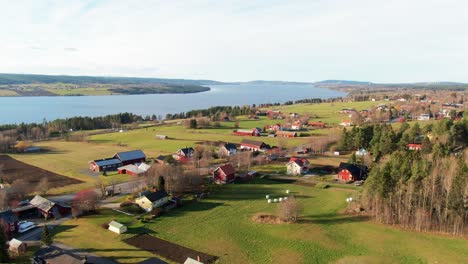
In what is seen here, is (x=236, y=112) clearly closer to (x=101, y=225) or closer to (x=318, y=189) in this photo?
(x=318, y=189)

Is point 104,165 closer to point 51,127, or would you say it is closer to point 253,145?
point 253,145

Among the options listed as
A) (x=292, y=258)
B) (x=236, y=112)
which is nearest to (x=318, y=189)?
(x=292, y=258)

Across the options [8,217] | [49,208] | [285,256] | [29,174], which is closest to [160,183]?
[49,208]

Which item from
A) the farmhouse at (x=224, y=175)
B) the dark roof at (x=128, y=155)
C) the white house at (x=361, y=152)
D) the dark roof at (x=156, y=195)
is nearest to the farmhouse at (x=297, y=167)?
the farmhouse at (x=224, y=175)

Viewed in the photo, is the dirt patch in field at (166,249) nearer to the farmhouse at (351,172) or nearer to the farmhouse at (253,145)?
the farmhouse at (351,172)

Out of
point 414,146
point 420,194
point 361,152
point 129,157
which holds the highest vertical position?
point 420,194

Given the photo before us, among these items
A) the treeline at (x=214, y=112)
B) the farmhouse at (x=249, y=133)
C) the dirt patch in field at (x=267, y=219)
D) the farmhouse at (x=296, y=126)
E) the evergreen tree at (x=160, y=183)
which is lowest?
the dirt patch in field at (x=267, y=219)
